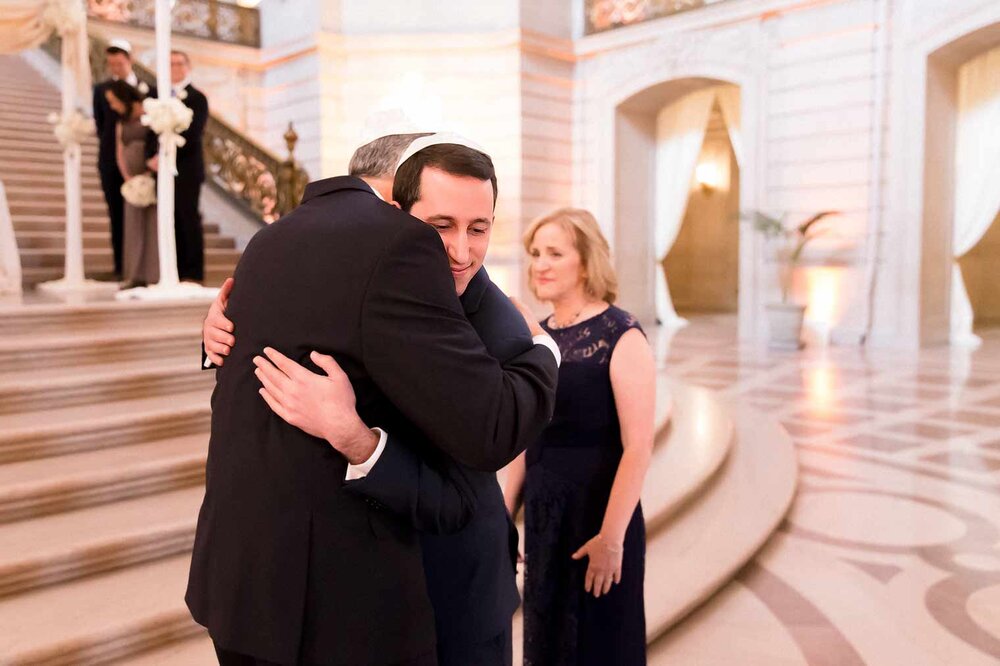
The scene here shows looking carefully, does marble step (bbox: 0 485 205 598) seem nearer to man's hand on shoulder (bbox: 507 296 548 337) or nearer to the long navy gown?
the long navy gown

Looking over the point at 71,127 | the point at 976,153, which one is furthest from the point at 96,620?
the point at 976,153

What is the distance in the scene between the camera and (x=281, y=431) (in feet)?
3.87

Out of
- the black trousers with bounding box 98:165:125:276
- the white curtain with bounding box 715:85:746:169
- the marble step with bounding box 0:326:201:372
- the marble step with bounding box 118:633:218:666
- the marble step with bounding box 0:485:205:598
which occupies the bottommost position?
the marble step with bounding box 118:633:218:666

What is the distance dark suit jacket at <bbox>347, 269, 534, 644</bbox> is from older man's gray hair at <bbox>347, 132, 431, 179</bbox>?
0.23 meters

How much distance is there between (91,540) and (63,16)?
4.59 metres

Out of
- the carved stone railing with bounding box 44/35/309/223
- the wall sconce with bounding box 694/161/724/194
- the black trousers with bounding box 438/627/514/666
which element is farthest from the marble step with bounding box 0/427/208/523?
the wall sconce with bounding box 694/161/724/194

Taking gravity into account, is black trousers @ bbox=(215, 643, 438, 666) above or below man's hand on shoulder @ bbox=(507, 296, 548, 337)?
below

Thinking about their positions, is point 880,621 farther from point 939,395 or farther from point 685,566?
point 939,395

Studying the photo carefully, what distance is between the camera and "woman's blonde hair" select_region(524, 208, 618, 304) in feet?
7.13

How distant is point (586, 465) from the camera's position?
216 cm

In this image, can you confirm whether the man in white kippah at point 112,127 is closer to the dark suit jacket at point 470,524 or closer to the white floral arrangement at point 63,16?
the white floral arrangement at point 63,16

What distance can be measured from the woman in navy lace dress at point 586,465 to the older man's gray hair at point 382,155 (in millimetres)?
912

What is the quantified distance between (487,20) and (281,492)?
12478 mm

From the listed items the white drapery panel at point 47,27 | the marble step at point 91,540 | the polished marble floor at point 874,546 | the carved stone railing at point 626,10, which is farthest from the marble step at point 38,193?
the carved stone railing at point 626,10
